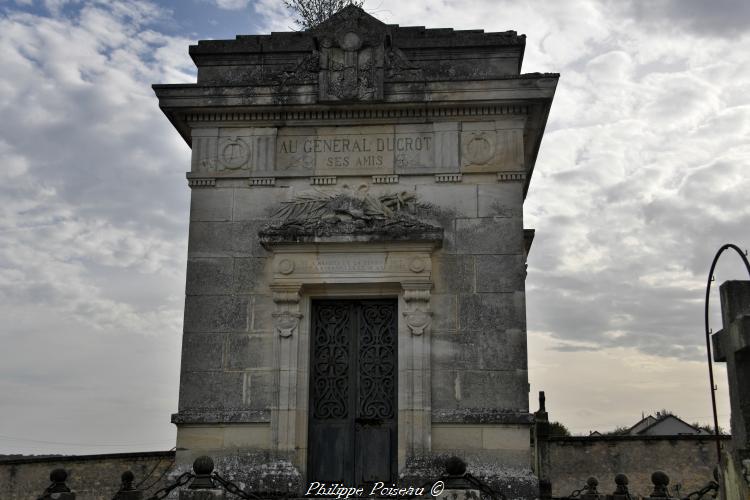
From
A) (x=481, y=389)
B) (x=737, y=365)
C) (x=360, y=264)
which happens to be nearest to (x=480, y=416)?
(x=481, y=389)

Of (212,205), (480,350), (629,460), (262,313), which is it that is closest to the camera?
(480,350)

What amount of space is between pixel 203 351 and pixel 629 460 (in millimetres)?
20013

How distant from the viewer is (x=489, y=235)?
41.0 feet

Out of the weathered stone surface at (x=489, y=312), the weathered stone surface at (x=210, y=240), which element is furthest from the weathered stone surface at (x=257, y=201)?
the weathered stone surface at (x=489, y=312)

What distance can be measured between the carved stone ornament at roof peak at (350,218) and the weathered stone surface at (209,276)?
0.75 meters

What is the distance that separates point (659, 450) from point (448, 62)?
63.7 feet

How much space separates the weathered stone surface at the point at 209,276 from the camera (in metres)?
12.6

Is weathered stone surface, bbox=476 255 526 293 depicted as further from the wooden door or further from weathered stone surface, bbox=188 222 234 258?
weathered stone surface, bbox=188 222 234 258

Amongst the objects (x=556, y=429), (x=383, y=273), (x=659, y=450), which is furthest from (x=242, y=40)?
(x=556, y=429)

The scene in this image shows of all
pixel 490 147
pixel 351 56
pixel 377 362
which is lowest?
pixel 377 362

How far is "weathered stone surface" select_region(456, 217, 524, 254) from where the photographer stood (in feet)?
40.8

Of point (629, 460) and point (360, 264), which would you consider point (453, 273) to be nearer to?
point (360, 264)

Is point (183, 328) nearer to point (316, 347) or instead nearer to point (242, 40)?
point (316, 347)

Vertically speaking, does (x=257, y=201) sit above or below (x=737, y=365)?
above
